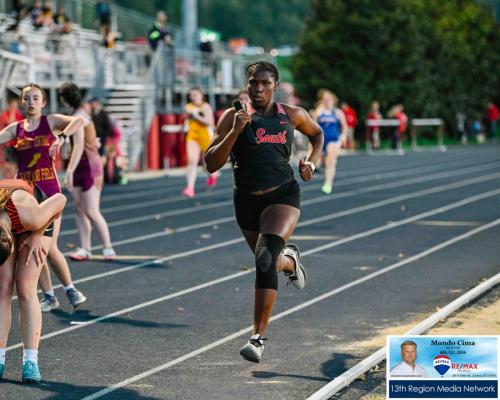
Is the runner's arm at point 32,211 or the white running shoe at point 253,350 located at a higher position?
the runner's arm at point 32,211

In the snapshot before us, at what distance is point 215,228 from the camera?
18453 millimetres

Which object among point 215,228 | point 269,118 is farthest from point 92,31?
point 269,118

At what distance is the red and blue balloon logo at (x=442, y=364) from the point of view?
6445 mm

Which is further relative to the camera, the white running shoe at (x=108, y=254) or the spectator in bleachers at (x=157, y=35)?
the spectator in bleachers at (x=157, y=35)

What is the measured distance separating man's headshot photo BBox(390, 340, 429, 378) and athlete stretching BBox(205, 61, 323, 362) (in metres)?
2.10

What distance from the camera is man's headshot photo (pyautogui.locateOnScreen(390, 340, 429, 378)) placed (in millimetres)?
6469

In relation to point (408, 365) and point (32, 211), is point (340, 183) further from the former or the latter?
point (408, 365)

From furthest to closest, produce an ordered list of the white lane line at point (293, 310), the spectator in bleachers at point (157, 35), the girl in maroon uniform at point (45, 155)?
1. the spectator in bleachers at point (157, 35)
2. the girl in maroon uniform at point (45, 155)
3. the white lane line at point (293, 310)

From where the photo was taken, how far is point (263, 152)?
8.87 metres

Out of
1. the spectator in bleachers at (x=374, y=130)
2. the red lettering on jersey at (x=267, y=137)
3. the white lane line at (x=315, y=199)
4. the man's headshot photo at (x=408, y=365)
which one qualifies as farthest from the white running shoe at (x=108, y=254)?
the spectator in bleachers at (x=374, y=130)

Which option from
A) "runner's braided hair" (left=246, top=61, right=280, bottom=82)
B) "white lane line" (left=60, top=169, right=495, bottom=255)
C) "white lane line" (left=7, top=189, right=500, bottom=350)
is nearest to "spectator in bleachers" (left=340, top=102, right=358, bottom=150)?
"white lane line" (left=60, top=169, right=495, bottom=255)

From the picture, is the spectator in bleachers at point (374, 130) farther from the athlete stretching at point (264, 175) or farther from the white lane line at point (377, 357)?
the athlete stretching at point (264, 175)

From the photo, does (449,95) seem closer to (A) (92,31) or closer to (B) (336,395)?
(A) (92,31)

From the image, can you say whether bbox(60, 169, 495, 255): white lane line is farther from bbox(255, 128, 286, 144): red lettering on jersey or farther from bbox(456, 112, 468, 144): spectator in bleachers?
bbox(456, 112, 468, 144): spectator in bleachers
